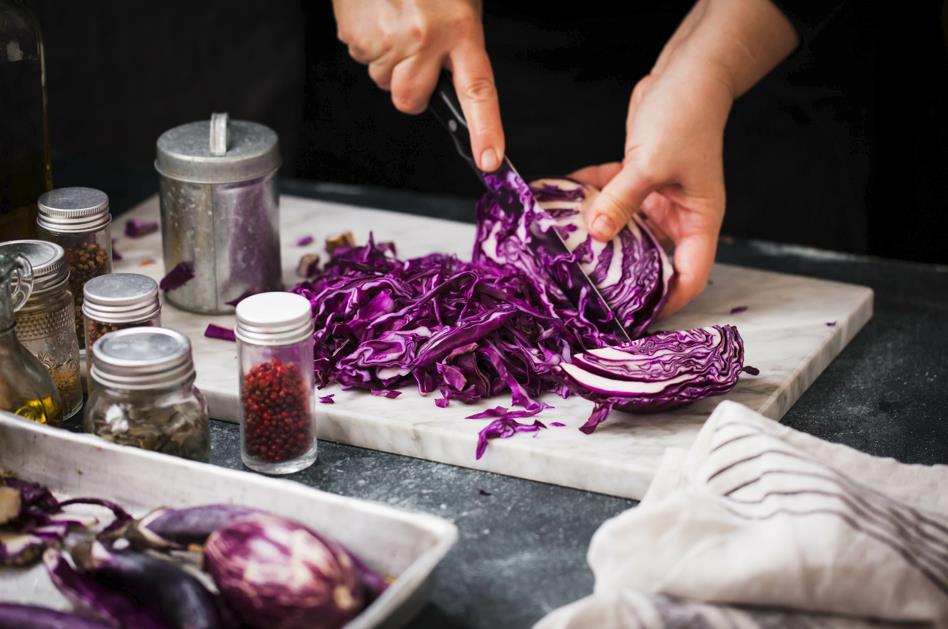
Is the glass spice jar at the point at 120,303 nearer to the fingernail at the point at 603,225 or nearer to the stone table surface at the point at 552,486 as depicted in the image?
the stone table surface at the point at 552,486

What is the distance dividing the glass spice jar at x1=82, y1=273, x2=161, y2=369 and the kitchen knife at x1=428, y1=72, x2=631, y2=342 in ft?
2.74

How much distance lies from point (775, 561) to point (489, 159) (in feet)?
4.11

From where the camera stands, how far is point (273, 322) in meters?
1.88

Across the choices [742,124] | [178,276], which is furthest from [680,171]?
[178,276]

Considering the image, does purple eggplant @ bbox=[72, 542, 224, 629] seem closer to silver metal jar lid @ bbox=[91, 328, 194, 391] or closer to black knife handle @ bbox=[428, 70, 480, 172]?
silver metal jar lid @ bbox=[91, 328, 194, 391]

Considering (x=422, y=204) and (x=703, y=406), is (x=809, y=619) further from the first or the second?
(x=422, y=204)

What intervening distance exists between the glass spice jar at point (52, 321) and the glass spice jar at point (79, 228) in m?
0.15

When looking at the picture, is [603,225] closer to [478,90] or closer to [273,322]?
[478,90]

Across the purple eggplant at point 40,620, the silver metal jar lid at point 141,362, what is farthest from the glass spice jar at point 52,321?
the purple eggplant at point 40,620

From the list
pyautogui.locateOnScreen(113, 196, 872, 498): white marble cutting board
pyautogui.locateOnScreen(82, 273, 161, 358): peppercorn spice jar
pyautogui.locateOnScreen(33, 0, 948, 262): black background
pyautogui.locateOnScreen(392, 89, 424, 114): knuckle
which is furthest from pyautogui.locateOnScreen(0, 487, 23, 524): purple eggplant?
pyautogui.locateOnScreen(33, 0, 948, 262): black background

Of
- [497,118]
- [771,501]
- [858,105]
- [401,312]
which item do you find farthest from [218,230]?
[858,105]

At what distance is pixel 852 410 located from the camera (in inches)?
89.9

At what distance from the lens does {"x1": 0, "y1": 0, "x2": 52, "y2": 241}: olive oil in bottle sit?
2.38 meters

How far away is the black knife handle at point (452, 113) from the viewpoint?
8.63ft
